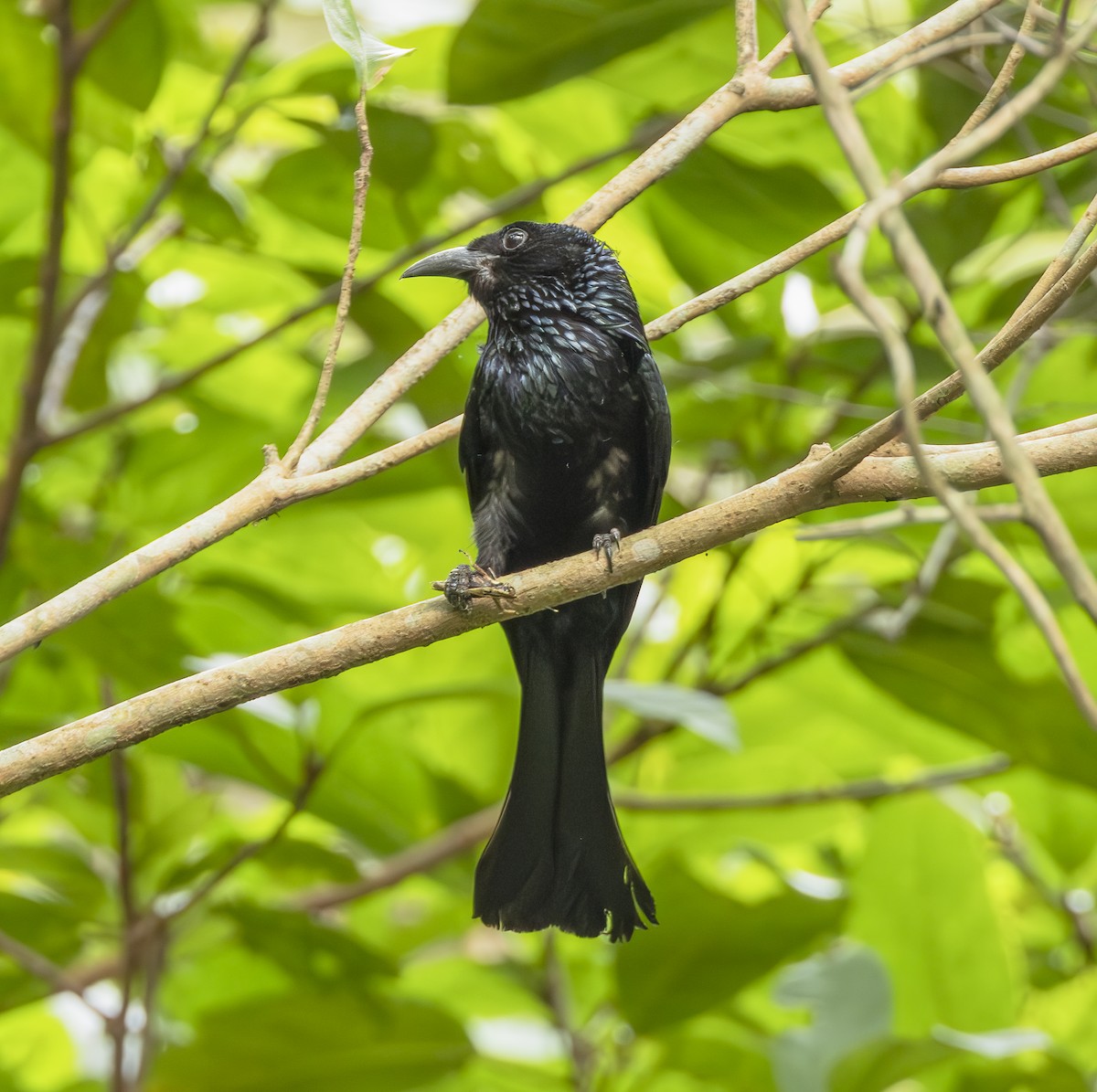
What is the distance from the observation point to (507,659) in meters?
3.10

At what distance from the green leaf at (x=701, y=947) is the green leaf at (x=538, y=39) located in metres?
1.49

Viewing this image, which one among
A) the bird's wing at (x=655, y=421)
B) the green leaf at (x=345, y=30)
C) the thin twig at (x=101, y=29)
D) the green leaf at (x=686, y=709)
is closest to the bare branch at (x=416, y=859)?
the green leaf at (x=686, y=709)

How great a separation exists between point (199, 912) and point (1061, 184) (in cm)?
230

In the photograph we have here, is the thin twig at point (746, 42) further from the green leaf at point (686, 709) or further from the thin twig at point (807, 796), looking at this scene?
the thin twig at point (807, 796)

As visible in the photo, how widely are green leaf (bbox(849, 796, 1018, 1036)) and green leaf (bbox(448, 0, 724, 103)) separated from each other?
5.02 ft

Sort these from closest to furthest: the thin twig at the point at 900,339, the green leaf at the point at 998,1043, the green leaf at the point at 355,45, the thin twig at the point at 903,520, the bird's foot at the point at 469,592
A: the thin twig at the point at 900,339 → the thin twig at the point at 903,520 → the green leaf at the point at 355,45 → the bird's foot at the point at 469,592 → the green leaf at the point at 998,1043

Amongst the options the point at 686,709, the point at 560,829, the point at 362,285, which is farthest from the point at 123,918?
the point at 362,285

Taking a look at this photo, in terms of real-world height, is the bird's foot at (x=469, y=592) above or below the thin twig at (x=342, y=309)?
below

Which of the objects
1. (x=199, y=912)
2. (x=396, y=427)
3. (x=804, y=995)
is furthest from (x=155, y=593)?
(x=804, y=995)

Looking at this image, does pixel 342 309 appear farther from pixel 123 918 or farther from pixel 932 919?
pixel 932 919

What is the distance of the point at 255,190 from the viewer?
2.88 m

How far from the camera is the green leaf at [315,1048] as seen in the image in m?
2.53

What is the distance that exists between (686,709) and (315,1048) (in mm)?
1037

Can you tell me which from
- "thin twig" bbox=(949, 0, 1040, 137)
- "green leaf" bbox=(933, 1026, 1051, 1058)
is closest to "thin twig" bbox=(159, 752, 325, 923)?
"green leaf" bbox=(933, 1026, 1051, 1058)
